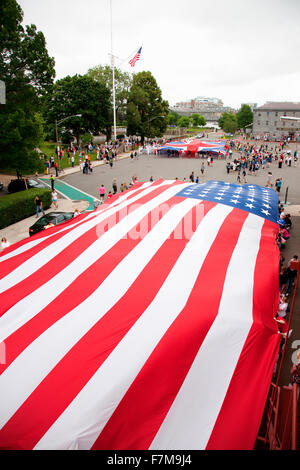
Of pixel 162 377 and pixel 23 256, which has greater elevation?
pixel 23 256

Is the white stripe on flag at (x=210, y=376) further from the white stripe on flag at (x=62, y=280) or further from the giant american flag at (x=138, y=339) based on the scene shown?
the white stripe on flag at (x=62, y=280)

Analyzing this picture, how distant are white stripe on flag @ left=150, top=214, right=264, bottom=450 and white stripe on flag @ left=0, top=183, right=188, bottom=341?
2.85m

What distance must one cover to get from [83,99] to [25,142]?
34819 millimetres

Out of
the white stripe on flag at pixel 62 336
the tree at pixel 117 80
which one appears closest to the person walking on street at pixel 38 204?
the white stripe on flag at pixel 62 336

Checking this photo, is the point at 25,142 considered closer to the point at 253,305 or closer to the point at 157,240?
the point at 157,240

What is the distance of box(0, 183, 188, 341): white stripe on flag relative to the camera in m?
5.00

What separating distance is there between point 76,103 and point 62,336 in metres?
48.4

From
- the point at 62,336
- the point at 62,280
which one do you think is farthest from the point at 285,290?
the point at 62,336

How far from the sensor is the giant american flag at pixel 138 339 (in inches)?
144

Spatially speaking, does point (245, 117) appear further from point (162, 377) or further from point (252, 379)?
point (162, 377)

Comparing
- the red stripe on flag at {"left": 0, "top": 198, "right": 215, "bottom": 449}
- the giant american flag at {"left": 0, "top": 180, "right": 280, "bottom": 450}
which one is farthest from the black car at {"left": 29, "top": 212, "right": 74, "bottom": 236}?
the red stripe on flag at {"left": 0, "top": 198, "right": 215, "bottom": 449}

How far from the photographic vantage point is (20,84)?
16484mm

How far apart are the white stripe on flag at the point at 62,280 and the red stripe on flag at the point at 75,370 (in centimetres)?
125

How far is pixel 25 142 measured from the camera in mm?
16266
